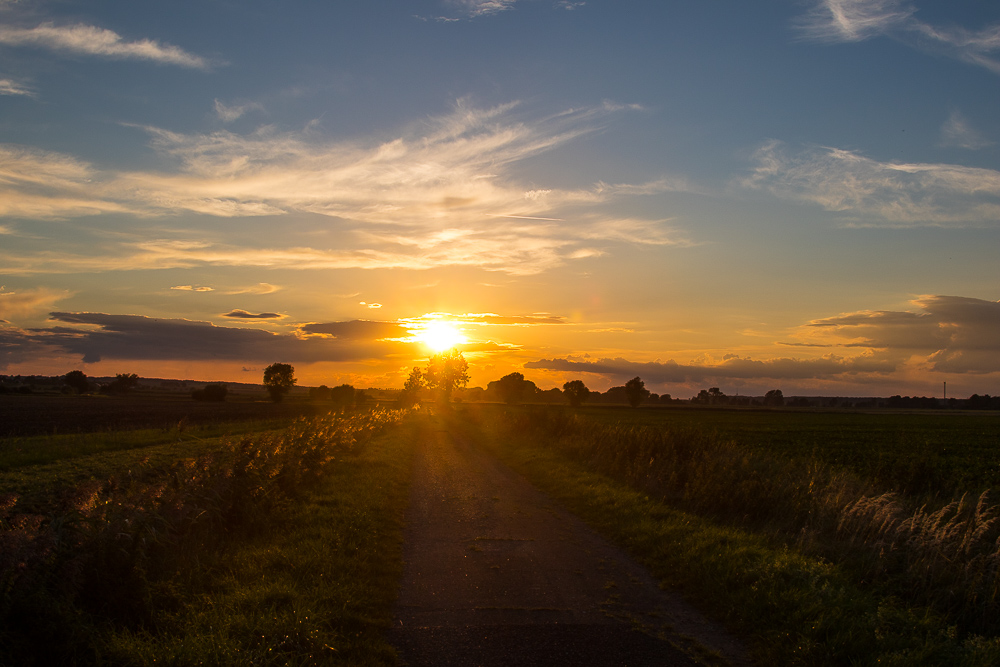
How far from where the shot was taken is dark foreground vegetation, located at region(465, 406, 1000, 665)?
591 centimetres

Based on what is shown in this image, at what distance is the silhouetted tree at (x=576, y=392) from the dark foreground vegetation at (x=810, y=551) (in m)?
114

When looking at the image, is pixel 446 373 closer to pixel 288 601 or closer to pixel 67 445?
pixel 67 445

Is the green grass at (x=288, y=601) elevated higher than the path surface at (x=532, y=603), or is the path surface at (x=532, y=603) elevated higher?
the green grass at (x=288, y=601)

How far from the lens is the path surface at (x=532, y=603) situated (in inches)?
219

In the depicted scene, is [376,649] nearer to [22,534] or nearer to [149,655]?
[149,655]

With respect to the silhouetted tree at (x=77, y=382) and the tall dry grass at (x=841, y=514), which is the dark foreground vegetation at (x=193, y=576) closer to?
the tall dry grass at (x=841, y=514)

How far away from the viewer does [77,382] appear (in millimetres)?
120125

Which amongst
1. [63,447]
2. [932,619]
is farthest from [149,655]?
[63,447]

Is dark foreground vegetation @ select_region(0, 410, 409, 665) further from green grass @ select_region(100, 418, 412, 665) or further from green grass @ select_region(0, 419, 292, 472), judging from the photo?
green grass @ select_region(0, 419, 292, 472)

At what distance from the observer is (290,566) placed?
7512mm

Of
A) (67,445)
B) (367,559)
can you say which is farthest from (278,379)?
(367,559)

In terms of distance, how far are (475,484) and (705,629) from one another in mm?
10223

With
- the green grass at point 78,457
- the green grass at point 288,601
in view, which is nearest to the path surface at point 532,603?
the green grass at point 288,601

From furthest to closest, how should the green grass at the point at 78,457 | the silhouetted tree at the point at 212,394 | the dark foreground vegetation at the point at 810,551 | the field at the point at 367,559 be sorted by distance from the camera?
1. the silhouetted tree at the point at 212,394
2. the green grass at the point at 78,457
3. the dark foreground vegetation at the point at 810,551
4. the field at the point at 367,559
